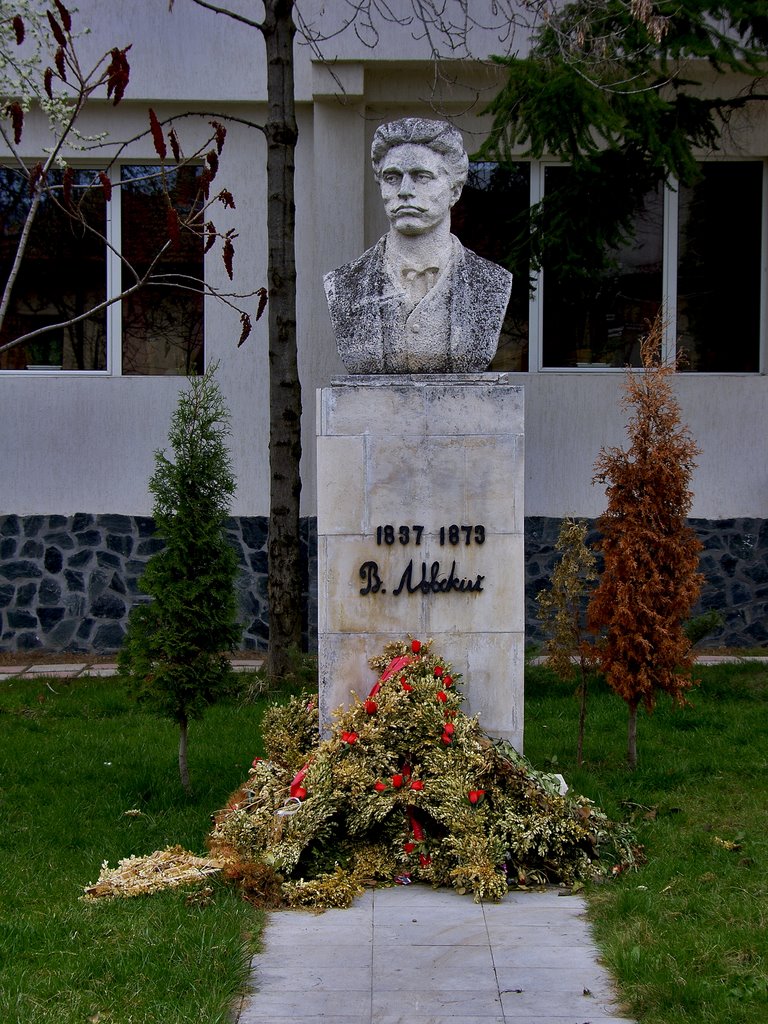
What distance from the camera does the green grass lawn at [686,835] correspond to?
13.5 feet

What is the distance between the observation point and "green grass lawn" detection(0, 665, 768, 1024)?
13.4 ft

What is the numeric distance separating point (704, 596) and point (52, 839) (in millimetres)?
6361

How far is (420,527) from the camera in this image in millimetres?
5887

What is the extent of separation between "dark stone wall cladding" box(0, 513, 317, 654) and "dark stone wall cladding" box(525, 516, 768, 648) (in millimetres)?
1835

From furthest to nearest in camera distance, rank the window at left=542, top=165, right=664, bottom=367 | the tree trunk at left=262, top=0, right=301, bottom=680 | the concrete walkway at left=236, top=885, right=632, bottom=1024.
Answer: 1. the window at left=542, top=165, right=664, bottom=367
2. the tree trunk at left=262, top=0, right=301, bottom=680
3. the concrete walkway at left=236, top=885, right=632, bottom=1024

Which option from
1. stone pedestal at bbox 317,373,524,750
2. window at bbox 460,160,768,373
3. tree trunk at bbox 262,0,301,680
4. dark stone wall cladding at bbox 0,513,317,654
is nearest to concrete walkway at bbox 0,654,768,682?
dark stone wall cladding at bbox 0,513,317,654

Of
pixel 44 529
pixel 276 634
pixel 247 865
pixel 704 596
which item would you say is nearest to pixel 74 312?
pixel 44 529

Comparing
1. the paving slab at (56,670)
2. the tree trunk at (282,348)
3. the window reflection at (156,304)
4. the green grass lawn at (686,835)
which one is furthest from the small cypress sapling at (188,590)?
the window reflection at (156,304)

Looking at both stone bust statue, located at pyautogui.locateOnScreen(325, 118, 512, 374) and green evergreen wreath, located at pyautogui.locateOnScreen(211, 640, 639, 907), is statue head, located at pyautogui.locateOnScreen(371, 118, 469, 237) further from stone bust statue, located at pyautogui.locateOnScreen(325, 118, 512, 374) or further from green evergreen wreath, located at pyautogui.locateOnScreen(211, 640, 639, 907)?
green evergreen wreath, located at pyautogui.locateOnScreen(211, 640, 639, 907)

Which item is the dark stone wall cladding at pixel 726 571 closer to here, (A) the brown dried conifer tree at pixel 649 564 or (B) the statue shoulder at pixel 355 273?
(A) the brown dried conifer tree at pixel 649 564

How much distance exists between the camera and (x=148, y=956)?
428cm

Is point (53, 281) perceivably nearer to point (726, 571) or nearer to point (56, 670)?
point (56, 670)

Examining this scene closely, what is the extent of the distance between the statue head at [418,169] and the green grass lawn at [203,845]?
2.98 m

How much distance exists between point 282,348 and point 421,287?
276cm
